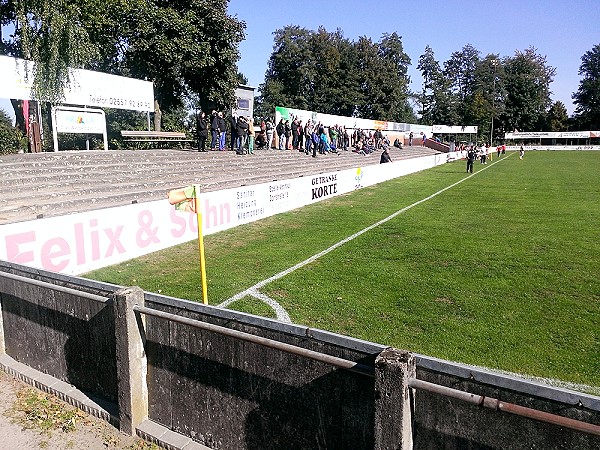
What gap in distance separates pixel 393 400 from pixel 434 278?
612 cm

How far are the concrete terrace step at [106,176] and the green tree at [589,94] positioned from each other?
362 ft

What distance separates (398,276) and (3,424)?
6.35 meters

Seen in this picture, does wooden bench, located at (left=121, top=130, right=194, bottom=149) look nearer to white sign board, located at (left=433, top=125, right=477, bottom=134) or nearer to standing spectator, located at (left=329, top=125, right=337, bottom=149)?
standing spectator, located at (left=329, top=125, right=337, bottom=149)

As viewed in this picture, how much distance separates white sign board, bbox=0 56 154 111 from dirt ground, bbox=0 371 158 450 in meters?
13.9

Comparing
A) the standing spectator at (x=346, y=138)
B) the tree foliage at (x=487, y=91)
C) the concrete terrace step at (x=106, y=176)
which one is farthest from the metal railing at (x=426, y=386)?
the tree foliage at (x=487, y=91)

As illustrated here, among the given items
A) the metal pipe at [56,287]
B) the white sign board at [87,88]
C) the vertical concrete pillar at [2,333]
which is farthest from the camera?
the white sign board at [87,88]

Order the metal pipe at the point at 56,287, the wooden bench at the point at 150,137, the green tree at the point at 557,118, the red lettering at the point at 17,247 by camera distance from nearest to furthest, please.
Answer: the metal pipe at the point at 56,287, the red lettering at the point at 17,247, the wooden bench at the point at 150,137, the green tree at the point at 557,118

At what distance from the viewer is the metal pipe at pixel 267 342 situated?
9.76ft

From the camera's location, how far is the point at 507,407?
2520 mm

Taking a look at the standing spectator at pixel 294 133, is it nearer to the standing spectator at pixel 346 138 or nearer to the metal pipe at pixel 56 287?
the standing spectator at pixel 346 138

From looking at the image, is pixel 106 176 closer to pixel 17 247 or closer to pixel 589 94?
pixel 17 247

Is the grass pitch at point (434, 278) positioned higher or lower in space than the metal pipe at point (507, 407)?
lower

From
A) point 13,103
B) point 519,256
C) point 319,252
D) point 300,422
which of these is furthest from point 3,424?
point 13,103

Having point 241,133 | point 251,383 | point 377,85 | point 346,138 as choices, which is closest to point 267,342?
point 251,383
